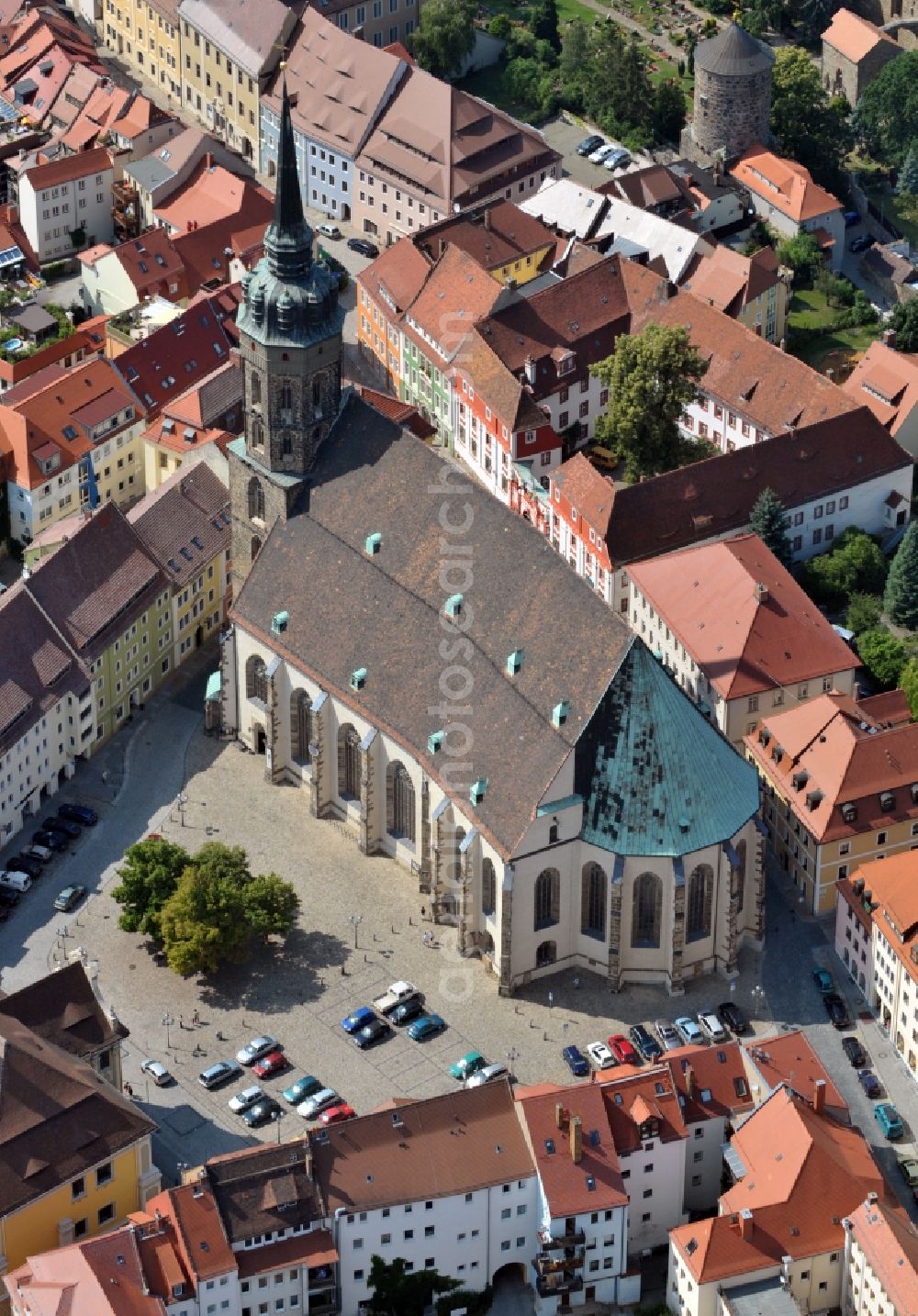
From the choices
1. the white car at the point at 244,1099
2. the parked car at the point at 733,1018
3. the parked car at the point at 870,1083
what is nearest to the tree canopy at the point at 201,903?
the white car at the point at 244,1099

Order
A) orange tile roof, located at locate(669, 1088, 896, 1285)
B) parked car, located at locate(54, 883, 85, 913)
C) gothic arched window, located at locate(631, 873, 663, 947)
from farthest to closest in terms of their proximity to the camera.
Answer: parked car, located at locate(54, 883, 85, 913) → gothic arched window, located at locate(631, 873, 663, 947) → orange tile roof, located at locate(669, 1088, 896, 1285)

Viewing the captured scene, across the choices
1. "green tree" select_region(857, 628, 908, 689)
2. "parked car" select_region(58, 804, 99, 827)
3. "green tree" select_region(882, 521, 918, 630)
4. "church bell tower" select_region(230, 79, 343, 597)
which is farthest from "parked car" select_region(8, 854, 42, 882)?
"green tree" select_region(882, 521, 918, 630)

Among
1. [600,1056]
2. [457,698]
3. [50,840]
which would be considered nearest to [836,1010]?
[600,1056]

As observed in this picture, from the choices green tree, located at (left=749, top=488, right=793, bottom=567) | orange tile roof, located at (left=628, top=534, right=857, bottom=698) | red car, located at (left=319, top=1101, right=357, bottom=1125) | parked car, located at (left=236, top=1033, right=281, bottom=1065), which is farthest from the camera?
green tree, located at (left=749, top=488, right=793, bottom=567)

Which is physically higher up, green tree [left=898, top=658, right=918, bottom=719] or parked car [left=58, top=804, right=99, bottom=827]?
green tree [left=898, top=658, right=918, bottom=719]

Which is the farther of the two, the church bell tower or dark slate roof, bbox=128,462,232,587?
dark slate roof, bbox=128,462,232,587

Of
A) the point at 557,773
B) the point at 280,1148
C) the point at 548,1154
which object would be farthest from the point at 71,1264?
the point at 557,773

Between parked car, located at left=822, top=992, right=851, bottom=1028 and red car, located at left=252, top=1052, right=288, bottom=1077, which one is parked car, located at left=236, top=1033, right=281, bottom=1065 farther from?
parked car, located at left=822, top=992, right=851, bottom=1028
